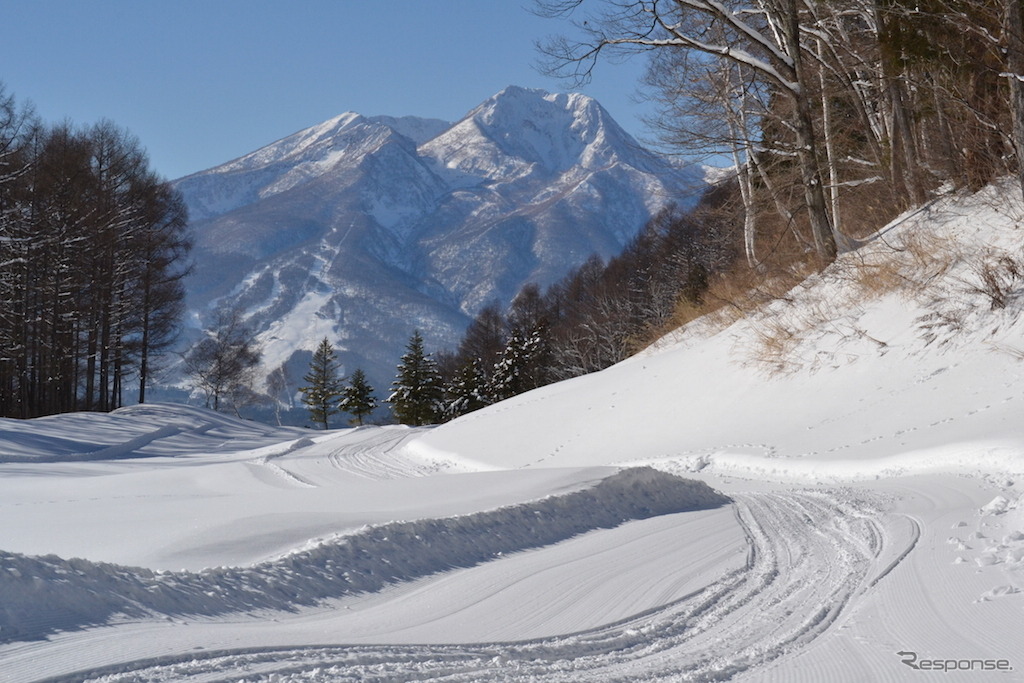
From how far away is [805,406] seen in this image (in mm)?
11945

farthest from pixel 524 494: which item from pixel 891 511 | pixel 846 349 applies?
pixel 846 349

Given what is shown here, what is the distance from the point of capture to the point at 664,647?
143 inches

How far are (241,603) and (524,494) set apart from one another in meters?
3.25

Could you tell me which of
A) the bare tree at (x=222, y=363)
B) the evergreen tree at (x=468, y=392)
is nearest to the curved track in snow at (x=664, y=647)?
the evergreen tree at (x=468, y=392)

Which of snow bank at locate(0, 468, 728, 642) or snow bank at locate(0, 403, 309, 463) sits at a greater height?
snow bank at locate(0, 403, 309, 463)

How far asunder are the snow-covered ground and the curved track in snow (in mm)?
17

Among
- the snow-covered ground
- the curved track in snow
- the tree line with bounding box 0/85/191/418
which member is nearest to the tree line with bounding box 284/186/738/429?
the tree line with bounding box 0/85/191/418

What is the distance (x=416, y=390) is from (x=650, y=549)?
44.5 metres

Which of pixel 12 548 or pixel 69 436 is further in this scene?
pixel 69 436

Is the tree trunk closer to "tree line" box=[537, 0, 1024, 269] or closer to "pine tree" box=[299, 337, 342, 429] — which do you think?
"tree line" box=[537, 0, 1024, 269]

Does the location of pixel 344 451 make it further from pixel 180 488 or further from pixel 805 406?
pixel 805 406

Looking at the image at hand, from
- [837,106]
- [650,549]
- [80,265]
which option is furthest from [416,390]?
[650,549]

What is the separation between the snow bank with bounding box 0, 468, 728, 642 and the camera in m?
3.42

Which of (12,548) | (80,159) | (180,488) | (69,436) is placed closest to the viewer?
(12,548)
